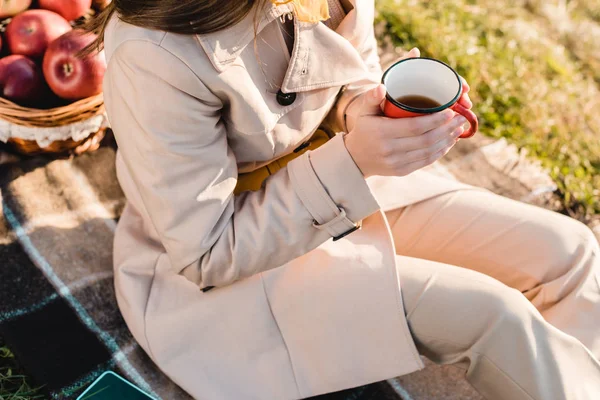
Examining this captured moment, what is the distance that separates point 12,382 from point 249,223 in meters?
0.91

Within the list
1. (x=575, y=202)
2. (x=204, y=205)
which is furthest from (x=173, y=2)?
(x=575, y=202)

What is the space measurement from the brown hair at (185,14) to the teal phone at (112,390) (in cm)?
99

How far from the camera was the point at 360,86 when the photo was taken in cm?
187

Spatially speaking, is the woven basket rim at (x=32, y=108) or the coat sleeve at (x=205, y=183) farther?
the woven basket rim at (x=32, y=108)

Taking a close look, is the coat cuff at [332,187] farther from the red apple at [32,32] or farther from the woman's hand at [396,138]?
the red apple at [32,32]

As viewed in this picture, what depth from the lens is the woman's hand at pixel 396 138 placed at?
134 centimetres

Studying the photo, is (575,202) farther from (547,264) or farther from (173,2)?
(173,2)

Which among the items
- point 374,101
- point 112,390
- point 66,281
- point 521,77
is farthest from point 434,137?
point 521,77

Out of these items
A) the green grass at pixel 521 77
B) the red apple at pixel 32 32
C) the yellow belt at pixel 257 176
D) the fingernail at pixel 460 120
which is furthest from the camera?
the green grass at pixel 521 77

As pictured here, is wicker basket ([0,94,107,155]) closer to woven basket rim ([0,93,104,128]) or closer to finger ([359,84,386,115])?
woven basket rim ([0,93,104,128])

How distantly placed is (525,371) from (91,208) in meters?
1.50

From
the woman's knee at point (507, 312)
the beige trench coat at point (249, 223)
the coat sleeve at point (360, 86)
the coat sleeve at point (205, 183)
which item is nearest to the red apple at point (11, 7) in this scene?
the beige trench coat at point (249, 223)

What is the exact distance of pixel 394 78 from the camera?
143 centimetres

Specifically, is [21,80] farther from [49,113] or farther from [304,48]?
[304,48]
